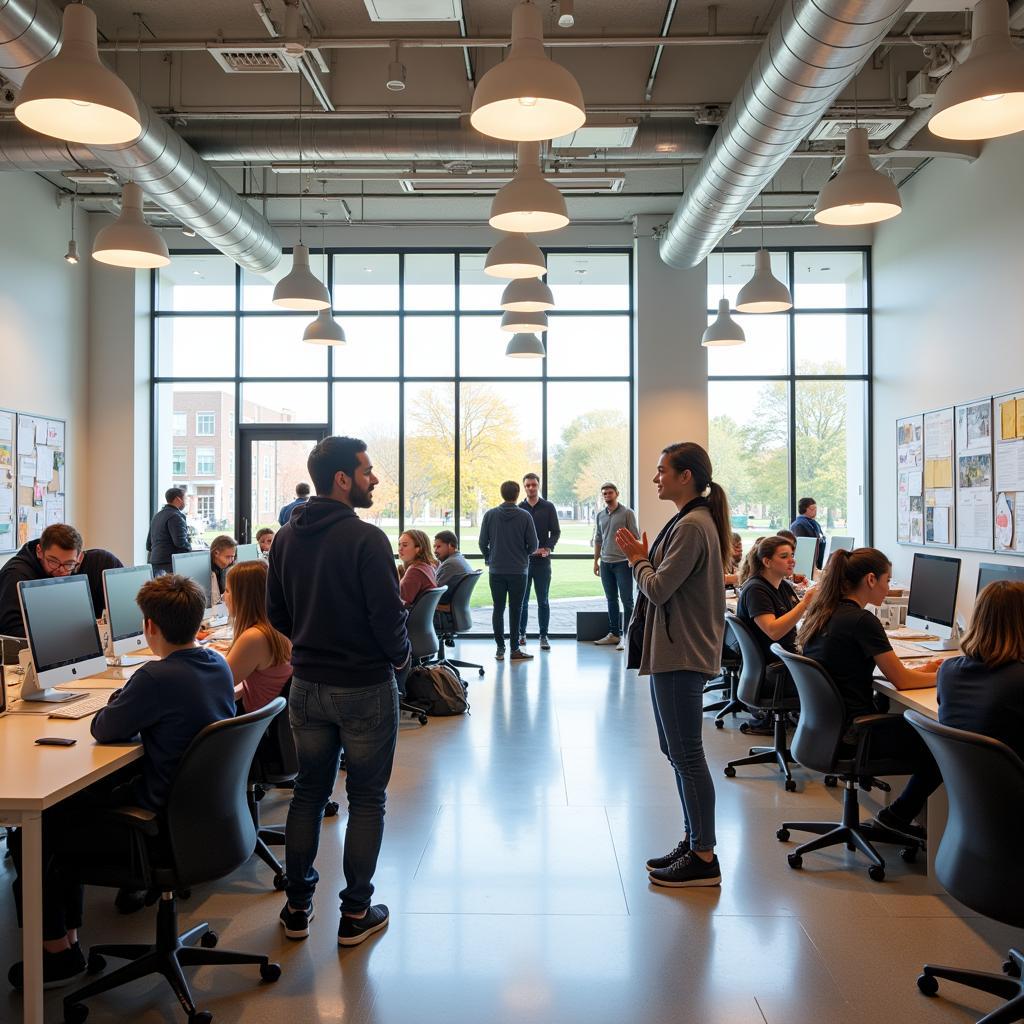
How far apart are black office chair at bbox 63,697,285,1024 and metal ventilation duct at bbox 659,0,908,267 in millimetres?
3955

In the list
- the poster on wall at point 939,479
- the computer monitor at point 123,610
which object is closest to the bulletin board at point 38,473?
the computer monitor at point 123,610

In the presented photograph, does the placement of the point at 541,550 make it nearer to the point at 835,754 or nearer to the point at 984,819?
the point at 835,754

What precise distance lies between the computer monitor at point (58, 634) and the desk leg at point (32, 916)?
101 centimetres

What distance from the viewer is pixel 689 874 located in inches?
133

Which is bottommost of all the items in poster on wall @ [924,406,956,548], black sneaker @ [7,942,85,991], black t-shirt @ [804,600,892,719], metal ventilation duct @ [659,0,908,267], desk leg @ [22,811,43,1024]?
black sneaker @ [7,942,85,991]

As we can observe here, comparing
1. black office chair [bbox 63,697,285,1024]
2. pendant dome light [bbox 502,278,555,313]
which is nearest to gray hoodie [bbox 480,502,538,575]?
pendant dome light [bbox 502,278,555,313]

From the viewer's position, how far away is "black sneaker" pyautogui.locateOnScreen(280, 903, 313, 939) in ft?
9.73

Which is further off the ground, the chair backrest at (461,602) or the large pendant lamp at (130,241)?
the large pendant lamp at (130,241)

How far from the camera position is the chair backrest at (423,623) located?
19.0 feet

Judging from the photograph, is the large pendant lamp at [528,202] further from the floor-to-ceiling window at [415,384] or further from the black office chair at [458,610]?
the floor-to-ceiling window at [415,384]

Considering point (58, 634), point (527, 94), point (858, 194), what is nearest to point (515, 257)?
point (858, 194)

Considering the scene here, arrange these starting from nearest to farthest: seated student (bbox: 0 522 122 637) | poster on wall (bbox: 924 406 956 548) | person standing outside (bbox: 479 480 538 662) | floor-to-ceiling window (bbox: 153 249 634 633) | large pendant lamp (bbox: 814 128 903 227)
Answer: seated student (bbox: 0 522 122 637) → large pendant lamp (bbox: 814 128 903 227) → poster on wall (bbox: 924 406 956 548) → person standing outside (bbox: 479 480 538 662) → floor-to-ceiling window (bbox: 153 249 634 633)

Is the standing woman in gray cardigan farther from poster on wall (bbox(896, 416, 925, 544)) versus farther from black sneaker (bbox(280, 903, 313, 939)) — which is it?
poster on wall (bbox(896, 416, 925, 544))

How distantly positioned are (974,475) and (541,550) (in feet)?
13.2
